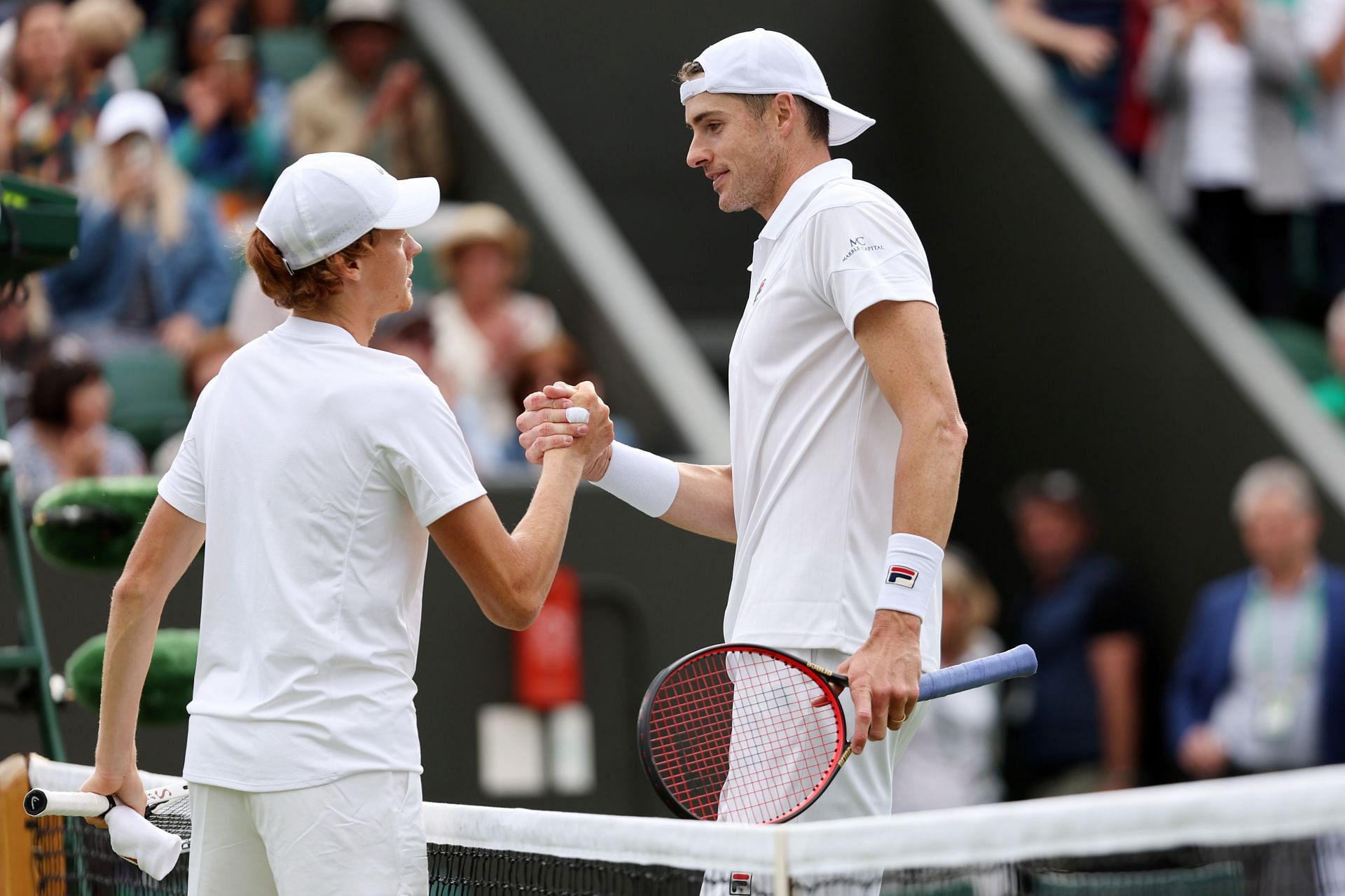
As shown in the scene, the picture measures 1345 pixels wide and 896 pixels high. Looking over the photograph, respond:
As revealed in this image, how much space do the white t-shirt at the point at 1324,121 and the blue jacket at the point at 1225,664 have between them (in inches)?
92.5

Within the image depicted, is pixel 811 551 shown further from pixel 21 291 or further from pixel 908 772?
pixel 908 772

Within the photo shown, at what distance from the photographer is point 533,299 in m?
8.14

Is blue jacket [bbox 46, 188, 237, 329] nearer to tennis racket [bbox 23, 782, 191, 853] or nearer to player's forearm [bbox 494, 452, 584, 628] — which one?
tennis racket [bbox 23, 782, 191, 853]

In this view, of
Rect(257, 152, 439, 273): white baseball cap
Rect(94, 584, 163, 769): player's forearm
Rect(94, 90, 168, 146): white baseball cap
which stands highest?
Rect(94, 90, 168, 146): white baseball cap

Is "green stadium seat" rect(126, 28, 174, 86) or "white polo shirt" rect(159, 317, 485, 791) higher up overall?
"green stadium seat" rect(126, 28, 174, 86)

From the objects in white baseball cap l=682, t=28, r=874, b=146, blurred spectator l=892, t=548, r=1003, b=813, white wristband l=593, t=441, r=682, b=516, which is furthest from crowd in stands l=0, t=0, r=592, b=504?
white baseball cap l=682, t=28, r=874, b=146

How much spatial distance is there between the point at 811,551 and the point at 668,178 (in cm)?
702

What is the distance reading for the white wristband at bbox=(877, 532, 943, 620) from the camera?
2.83 metres

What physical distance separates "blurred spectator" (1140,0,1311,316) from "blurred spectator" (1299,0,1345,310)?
15 cm

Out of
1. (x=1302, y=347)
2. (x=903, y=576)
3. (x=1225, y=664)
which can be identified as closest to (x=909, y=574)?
(x=903, y=576)

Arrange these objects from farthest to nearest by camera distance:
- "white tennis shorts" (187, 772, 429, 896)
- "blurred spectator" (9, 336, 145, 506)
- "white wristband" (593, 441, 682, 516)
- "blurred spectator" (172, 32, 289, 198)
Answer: "blurred spectator" (172, 32, 289, 198), "blurred spectator" (9, 336, 145, 506), "white wristband" (593, 441, 682, 516), "white tennis shorts" (187, 772, 429, 896)

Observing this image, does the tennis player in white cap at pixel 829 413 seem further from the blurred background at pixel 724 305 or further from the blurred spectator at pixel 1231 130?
the blurred spectator at pixel 1231 130

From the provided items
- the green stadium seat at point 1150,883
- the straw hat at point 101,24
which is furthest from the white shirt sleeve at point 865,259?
the straw hat at point 101,24

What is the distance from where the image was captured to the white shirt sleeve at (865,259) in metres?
2.92
